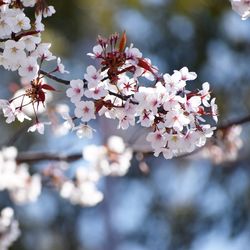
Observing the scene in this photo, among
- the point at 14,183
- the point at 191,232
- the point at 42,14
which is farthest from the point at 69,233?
the point at 42,14

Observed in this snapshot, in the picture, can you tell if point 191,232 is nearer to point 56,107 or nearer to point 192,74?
point 56,107

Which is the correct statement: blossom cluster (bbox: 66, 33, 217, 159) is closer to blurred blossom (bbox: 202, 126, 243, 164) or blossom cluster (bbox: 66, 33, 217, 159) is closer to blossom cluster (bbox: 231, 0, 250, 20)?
blossom cluster (bbox: 231, 0, 250, 20)

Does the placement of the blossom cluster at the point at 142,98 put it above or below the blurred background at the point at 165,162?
below

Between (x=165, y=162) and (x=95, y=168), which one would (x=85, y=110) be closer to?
(x=95, y=168)

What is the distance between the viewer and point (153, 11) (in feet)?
25.6

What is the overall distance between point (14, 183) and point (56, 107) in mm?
569

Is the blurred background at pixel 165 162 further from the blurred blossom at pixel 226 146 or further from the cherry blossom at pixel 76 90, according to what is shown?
the cherry blossom at pixel 76 90

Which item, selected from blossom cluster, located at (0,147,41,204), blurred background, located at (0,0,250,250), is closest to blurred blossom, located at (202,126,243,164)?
blossom cluster, located at (0,147,41,204)

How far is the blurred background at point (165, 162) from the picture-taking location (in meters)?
7.14

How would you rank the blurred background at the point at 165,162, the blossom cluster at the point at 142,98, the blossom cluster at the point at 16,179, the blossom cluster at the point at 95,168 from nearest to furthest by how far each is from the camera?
the blossom cluster at the point at 142,98 < the blossom cluster at the point at 95,168 < the blossom cluster at the point at 16,179 < the blurred background at the point at 165,162

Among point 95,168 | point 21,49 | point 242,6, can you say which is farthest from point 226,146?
point 21,49

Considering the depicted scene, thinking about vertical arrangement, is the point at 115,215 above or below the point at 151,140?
above

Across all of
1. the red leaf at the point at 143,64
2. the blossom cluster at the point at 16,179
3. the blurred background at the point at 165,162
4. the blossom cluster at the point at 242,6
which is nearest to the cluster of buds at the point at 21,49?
the red leaf at the point at 143,64

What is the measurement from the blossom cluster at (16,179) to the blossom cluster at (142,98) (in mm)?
1692
